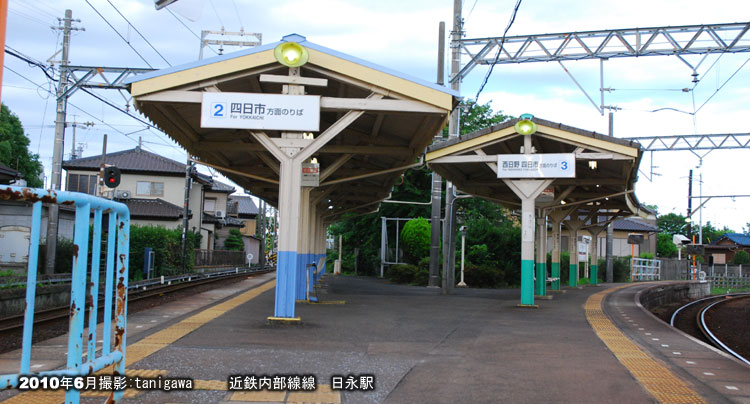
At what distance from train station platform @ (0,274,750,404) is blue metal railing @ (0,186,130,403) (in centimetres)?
151

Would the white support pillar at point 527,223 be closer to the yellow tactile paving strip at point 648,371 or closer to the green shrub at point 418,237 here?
the yellow tactile paving strip at point 648,371

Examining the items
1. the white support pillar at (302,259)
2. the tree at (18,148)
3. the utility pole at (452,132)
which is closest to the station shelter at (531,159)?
the utility pole at (452,132)

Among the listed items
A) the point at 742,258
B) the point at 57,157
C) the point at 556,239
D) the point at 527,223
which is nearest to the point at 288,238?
the point at 527,223

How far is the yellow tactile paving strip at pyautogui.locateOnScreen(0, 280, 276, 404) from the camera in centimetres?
488

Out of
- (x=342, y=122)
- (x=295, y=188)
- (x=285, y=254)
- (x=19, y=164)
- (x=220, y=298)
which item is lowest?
(x=220, y=298)

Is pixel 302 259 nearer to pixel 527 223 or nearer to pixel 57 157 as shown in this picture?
pixel 527 223

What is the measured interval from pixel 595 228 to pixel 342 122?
69.8 feet

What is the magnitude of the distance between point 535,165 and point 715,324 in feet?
32.8

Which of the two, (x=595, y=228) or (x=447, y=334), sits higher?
(x=595, y=228)

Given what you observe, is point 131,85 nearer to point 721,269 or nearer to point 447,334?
point 447,334

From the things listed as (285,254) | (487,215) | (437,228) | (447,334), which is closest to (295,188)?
(285,254)

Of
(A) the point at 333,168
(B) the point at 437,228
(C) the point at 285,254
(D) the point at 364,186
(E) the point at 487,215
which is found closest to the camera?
(C) the point at 285,254

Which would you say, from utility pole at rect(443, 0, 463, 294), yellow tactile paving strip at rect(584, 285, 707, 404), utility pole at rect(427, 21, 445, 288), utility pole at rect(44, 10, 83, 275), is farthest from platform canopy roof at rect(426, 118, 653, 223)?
utility pole at rect(44, 10, 83, 275)

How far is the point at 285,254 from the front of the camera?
9.91 meters
